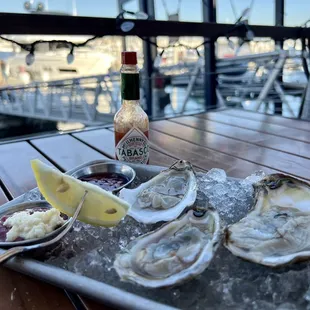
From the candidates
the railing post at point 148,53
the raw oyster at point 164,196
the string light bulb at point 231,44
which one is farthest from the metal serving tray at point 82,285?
the railing post at point 148,53

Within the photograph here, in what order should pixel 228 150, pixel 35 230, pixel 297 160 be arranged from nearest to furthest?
pixel 35 230
pixel 297 160
pixel 228 150

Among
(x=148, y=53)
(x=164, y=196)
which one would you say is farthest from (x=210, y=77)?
(x=164, y=196)

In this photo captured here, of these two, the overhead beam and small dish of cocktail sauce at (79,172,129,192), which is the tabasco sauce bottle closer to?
small dish of cocktail sauce at (79,172,129,192)

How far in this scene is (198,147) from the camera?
4.00 feet

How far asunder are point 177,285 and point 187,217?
0.14 meters

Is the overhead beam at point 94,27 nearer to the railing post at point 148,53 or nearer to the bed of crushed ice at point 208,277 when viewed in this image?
the railing post at point 148,53

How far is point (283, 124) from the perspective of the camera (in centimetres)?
156

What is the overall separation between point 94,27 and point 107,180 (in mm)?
1213

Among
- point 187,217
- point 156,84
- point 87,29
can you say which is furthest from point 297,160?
point 156,84

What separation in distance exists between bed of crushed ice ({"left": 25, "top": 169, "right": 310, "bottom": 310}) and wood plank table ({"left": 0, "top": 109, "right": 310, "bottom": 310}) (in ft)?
1.20

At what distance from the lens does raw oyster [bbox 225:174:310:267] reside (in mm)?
447

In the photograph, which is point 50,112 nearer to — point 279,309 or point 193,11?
point 193,11

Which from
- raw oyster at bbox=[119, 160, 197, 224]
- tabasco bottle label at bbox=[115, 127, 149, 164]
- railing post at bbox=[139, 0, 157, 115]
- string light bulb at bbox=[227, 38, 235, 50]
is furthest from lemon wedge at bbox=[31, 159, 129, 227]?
railing post at bbox=[139, 0, 157, 115]

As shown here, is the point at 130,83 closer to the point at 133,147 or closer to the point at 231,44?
the point at 133,147
